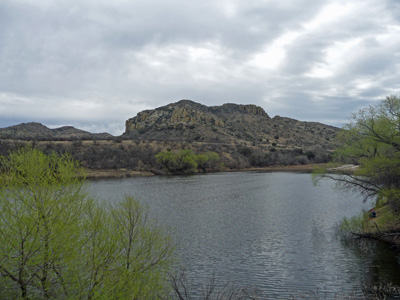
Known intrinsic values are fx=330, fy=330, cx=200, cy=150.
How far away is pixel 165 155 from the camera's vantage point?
92875 mm

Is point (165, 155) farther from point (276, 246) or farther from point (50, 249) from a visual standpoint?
point (50, 249)

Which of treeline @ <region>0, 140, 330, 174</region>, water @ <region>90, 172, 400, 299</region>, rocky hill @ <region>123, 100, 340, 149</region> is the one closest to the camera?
water @ <region>90, 172, 400, 299</region>

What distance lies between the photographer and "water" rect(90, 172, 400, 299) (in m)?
19.2

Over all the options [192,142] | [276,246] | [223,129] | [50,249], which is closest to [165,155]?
[192,142]

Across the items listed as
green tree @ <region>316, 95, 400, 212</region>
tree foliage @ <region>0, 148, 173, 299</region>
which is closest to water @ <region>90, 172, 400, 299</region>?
green tree @ <region>316, 95, 400, 212</region>

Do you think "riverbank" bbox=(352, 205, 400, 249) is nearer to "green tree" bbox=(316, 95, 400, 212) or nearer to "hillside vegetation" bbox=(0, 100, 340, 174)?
"green tree" bbox=(316, 95, 400, 212)

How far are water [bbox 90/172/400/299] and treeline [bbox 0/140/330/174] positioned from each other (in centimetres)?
4676

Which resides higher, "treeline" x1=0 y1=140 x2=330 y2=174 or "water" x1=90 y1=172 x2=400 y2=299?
"treeline" x1=0 y1=140 x2=330 y2=174

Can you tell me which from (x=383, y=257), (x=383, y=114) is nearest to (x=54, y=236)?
(x=383, y=257)

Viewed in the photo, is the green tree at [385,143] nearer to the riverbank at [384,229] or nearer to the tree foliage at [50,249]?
the riverbank at [384,229]

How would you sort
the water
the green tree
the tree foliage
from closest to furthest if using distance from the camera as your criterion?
the tree foliage < the water < the green tree

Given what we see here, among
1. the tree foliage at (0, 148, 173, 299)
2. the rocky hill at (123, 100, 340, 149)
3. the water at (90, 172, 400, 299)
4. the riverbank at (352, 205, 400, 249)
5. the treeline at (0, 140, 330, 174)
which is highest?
the rocky hill at (123, 100, 340, 149)

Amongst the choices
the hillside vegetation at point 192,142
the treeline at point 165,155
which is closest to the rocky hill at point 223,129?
the hillside vegetation at point 192,142

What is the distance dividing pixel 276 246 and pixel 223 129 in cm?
14167
